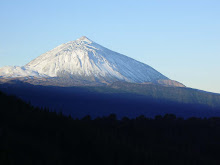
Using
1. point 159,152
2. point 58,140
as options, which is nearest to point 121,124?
point 159,152

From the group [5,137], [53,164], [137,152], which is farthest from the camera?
[137,152]

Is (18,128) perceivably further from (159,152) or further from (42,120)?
(159,152)

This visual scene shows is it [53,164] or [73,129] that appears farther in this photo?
[73,129]

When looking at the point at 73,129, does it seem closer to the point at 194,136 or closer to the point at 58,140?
the point at 58,140

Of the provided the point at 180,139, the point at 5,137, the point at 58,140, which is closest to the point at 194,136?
the point at 180,139

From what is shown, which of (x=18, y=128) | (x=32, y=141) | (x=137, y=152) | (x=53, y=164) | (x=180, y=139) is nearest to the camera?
(x=53, y=164)

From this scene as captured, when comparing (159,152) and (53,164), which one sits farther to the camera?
(159,152)

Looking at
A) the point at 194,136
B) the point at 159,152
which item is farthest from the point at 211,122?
the point at 159,152

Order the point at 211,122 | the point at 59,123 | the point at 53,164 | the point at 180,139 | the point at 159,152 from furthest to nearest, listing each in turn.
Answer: the point at 211,122 < the point at 180,139 < the point at 159,152 < the point at 59,123 < the point at 53,164

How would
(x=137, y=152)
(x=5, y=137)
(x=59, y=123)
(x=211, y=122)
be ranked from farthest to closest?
(x=211, y=122)
(x=59, y=123)
(x=137, y=152)
(x=5, y=137)
